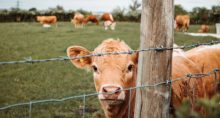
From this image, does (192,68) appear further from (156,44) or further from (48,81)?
(48,81)

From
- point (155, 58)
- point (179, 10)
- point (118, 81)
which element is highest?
point (179, 10)

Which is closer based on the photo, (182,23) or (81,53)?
(81,53)

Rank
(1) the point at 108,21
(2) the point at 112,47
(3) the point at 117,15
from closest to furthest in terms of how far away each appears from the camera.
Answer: (2) the point at 112,47, (1) the point at 108,21, (3) the point at 117,15

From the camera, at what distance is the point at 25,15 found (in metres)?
40.8

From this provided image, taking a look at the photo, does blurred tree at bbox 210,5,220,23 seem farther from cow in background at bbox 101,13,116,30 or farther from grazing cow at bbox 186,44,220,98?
grazing cow at bbox 186,44,220,98

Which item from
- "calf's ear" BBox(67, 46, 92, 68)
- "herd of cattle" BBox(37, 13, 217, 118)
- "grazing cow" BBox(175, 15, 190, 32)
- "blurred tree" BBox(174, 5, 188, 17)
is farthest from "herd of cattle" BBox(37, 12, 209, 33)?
"calf's ear" BBox(67, 46, 92, 68)

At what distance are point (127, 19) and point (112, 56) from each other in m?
39.4

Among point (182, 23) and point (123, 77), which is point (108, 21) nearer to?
point (182, 23)

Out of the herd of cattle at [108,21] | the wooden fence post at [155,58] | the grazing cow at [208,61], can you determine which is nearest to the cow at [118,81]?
the grazing cow at [208,61]

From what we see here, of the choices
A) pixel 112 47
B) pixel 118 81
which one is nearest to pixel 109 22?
pixel 112 47

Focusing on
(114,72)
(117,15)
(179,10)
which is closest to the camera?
(114,72)

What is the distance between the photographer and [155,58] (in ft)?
6.88

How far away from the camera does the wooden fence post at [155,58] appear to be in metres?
2.03

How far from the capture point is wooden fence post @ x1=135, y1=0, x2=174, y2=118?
6.67 feet
